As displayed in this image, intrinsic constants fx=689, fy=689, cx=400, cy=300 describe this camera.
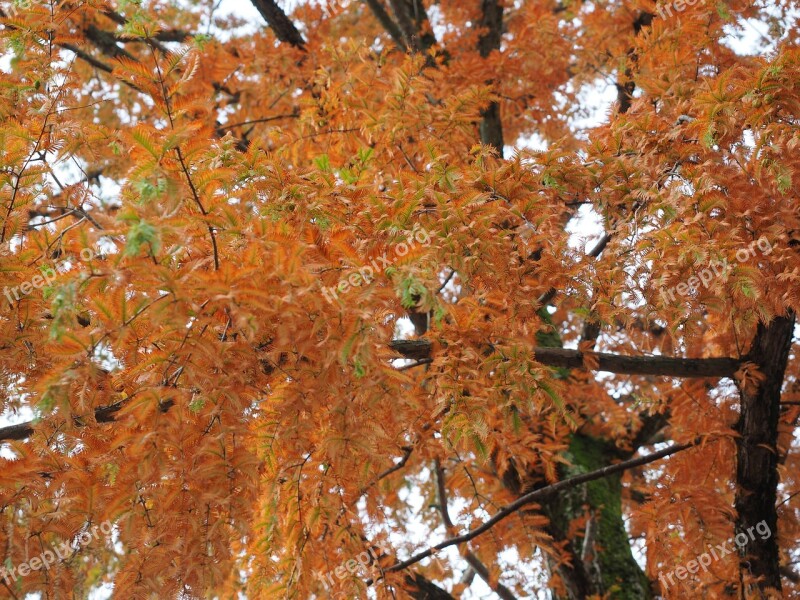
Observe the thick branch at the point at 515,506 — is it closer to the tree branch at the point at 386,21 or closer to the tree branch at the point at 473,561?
the tree branch at the point at 473,561

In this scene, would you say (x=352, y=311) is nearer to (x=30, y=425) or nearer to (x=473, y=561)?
(x=30, y=425)

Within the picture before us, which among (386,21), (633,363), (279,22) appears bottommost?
(633,363)

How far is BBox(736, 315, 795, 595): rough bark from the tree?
0.04 ft

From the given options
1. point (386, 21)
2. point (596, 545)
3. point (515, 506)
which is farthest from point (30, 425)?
point (386, 21)

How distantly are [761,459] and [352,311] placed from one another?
292 cm

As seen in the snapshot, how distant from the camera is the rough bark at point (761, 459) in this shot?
367 centimetres

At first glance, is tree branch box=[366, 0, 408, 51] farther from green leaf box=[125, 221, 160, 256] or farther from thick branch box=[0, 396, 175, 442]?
green leaf box=[125, 221, 160, 256]

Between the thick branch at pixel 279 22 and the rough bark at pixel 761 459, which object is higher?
the thick branch at pixel 279 22

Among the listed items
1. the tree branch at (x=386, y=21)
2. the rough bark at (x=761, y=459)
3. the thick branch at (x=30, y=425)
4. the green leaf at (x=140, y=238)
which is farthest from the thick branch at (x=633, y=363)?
the tree branch at (x=386, y=21)

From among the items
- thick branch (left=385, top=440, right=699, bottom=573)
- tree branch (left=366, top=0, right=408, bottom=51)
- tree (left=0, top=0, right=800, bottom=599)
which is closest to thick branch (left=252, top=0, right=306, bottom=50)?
tree branch (left=366, top=0, right=408, bottom=51)

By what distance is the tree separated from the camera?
1.95m

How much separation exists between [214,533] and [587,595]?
9.86ft

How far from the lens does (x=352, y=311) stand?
1.90 m

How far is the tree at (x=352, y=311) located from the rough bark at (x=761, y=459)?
1 cm
